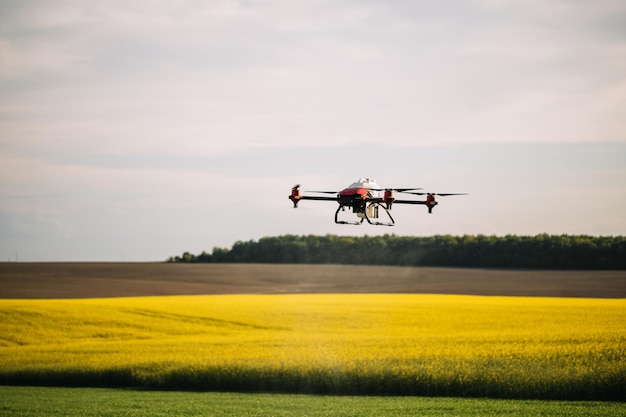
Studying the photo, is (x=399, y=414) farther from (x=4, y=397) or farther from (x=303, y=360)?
(x=4, y=397)

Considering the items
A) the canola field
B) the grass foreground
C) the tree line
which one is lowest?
the grass foreground

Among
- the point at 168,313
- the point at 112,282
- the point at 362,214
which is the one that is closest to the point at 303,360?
the point at 168,313

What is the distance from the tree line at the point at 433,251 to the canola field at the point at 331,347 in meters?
6.36

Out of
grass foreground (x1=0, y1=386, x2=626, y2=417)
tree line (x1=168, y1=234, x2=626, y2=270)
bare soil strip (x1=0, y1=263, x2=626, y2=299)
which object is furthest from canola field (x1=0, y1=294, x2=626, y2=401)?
bare soil strip (x1=0, y1=263, x2=626, y2=299)

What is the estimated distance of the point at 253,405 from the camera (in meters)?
26.3

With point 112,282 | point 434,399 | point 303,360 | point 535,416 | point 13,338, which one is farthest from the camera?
point 112,282

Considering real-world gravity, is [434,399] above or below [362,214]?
below

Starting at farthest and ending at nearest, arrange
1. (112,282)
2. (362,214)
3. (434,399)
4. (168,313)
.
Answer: (112,282), (168,313), (434,399), (362,214)

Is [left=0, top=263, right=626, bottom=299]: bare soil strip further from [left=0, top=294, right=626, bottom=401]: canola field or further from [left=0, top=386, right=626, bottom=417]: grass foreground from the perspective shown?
[left=0, top=386, right=626, bottom=417]: grass foreground

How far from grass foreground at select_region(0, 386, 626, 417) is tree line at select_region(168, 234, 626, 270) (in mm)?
5566

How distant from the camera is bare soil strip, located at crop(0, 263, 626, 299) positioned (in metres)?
52.5

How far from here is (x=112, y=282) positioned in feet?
200

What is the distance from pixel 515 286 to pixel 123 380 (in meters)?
32.3

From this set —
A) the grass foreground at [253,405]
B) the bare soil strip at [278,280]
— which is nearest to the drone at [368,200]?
the grass foreground at [253,405]
